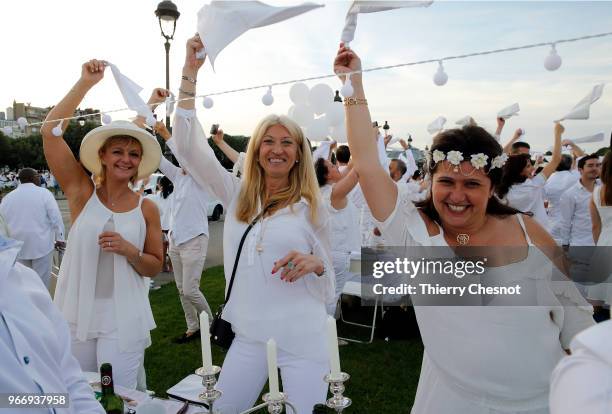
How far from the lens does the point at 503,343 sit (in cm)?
176

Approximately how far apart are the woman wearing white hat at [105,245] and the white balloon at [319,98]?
2.79 m

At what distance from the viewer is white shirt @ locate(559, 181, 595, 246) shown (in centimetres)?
620

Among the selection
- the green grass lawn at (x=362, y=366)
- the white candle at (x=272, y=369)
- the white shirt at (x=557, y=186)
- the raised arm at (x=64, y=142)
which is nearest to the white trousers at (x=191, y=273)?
the green grass lawn at (x=362, y=366)

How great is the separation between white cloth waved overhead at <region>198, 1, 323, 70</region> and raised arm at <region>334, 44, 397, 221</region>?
1.19ft

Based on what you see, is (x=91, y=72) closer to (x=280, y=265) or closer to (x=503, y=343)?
(x=280, y=265)

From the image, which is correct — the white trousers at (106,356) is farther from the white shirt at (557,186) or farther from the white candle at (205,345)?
the white shirt at (557,186)

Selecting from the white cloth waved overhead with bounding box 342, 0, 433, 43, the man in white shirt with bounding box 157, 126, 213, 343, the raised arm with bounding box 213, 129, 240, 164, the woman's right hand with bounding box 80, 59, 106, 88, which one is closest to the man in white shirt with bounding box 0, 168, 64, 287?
the man in white shirt with bounding box 157, 126, 213, 343

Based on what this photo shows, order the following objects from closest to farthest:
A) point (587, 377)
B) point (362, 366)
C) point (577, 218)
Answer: point (587, 377), point (362, 366), point (577, 218)

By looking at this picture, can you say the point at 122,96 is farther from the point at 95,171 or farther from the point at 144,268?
the point at 144,268

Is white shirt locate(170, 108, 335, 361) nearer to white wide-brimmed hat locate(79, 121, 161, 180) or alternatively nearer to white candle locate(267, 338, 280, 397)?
white wide-brimmed hat locate(79, 121, 161, 180)

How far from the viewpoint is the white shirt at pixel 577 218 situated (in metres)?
6.20

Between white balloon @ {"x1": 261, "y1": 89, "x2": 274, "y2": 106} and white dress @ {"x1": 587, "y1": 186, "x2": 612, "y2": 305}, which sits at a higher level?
white balloon @ {"x1": 261, "y1": 89, "x2": 274, "y2": 106}

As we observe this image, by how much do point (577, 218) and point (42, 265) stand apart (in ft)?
26.0

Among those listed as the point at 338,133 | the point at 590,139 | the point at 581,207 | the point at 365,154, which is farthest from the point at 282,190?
the point at 590,139
